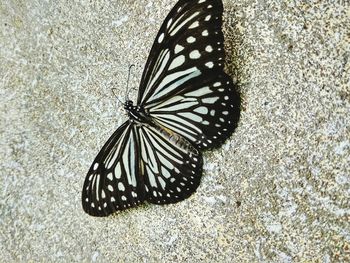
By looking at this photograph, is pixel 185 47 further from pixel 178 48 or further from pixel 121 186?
pixel 121 186

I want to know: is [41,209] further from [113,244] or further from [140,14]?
[140,14]

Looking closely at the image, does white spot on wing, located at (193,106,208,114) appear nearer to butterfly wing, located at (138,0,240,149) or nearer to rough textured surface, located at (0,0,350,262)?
butterfly wing, located at (138,0,240,149)

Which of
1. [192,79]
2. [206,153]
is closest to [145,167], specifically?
[206,153]

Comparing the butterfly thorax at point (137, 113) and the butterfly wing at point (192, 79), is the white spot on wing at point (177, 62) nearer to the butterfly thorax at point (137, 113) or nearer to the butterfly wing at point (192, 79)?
the butterfly wing at point (192, 79)

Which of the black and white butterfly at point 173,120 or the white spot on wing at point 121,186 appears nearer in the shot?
the black and white butterfly at point 173,120

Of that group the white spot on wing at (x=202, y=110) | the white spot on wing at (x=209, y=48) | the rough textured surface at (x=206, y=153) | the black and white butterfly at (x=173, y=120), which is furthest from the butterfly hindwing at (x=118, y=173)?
the white spot on wing at (x=209, y=48)

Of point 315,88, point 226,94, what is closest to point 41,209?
point 226,94

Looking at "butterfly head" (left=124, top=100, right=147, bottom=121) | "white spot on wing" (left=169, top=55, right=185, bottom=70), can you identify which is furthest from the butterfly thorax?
"white spot on wing" (left=169, top=55, right=185, bottom=70)
